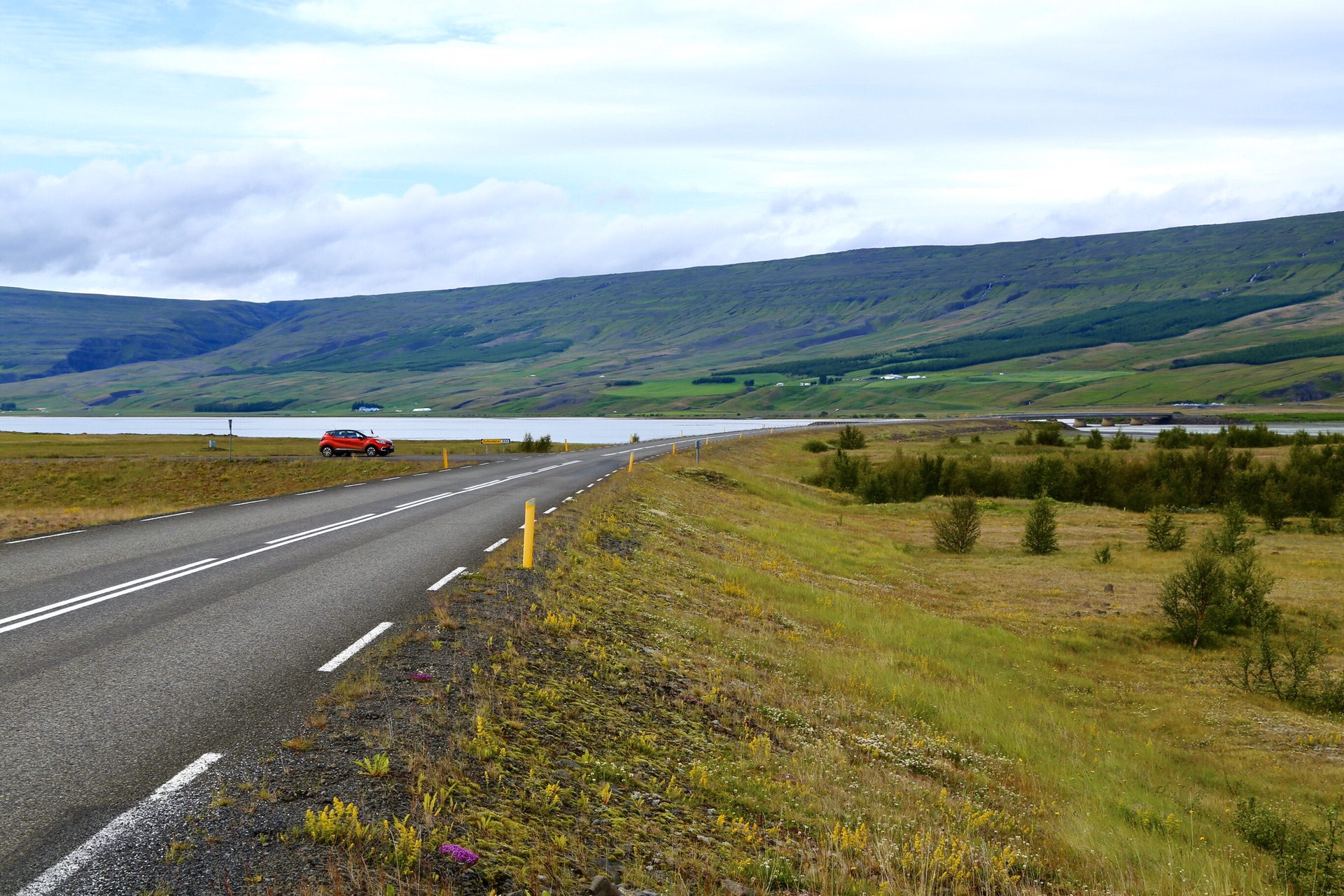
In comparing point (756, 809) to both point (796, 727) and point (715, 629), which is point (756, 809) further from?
point (715, 629)

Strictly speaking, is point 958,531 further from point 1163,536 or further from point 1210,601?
point 1210,601

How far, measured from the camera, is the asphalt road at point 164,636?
586cm

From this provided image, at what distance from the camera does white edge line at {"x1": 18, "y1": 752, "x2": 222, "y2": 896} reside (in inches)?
180

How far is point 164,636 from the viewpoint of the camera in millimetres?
9680

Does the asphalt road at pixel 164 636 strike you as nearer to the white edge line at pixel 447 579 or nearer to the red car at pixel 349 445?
the white edge line at pixel 447 579

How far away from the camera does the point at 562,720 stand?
8.25 meters

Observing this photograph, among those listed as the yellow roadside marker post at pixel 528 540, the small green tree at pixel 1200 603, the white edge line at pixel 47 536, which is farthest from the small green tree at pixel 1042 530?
the white edge line at pixel 47 536

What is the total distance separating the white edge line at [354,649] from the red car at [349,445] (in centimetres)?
4666

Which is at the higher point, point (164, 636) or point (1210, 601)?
point (164, 636)

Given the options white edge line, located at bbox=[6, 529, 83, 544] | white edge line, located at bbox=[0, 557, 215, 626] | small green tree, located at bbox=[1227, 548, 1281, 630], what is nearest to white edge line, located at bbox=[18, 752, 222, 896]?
white edge line, located at bbox=[0, 557, 215, 626]

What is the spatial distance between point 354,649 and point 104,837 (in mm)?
4339

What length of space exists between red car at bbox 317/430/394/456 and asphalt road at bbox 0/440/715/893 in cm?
3359

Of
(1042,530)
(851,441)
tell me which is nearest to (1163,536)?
(1042,530)

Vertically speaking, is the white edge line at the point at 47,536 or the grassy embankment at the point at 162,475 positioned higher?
the white edge line at the point at 47,536
